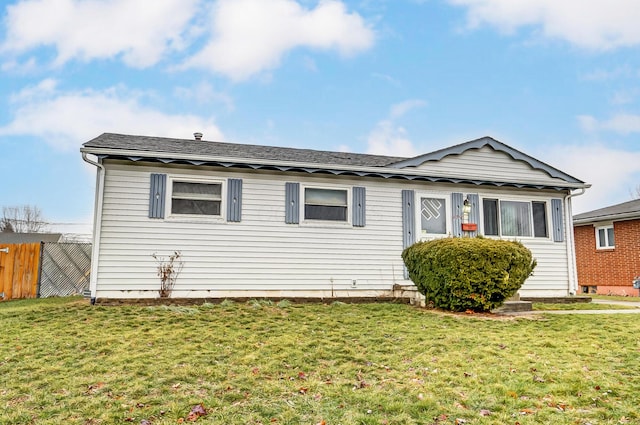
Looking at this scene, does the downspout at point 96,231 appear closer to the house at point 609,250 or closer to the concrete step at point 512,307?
the concrete step at point 512,307

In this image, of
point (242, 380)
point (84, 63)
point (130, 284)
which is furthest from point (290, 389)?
point (84, 63)

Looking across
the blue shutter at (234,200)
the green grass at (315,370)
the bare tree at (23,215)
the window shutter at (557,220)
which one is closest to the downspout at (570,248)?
the window shutter at (557,220)

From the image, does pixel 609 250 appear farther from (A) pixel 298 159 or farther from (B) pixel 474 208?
(A) pixel 298 159

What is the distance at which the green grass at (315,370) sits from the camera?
3.46 metres

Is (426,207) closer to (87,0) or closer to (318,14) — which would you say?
(318,14)

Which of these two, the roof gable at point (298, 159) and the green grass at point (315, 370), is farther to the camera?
the roof gable at point (298, 159)

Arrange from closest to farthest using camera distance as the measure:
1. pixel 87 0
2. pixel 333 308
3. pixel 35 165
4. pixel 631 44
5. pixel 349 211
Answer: pixel 333 308 < pixel 349 211 < pixel 87 0 < pixel 631 44 < pixel 35 165

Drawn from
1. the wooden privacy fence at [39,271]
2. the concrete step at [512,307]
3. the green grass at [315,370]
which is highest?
the wooden privacy fence at [39,271]

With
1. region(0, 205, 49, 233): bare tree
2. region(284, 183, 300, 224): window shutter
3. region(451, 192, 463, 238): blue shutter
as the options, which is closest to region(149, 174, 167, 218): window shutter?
region(284, 183, 300, 224): window shutter

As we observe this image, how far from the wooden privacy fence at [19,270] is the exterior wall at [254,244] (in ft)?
16.0

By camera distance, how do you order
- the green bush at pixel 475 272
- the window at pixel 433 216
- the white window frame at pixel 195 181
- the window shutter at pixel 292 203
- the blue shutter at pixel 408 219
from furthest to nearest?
the window at pixel 433 216 < the blue shutter at pixel 408 219 < the window shutter at pixel 292 203 < the white window frame at pixel 195 181 < the green bush at pixel 475 272

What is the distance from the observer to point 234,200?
963cm

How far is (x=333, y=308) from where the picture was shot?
852 cm

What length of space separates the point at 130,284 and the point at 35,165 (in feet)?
64.7
